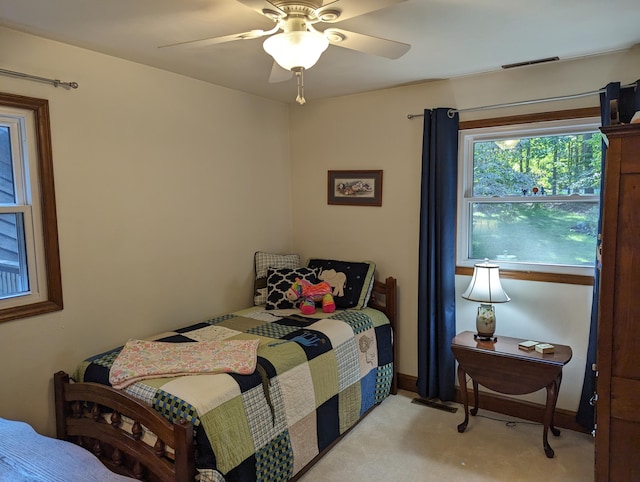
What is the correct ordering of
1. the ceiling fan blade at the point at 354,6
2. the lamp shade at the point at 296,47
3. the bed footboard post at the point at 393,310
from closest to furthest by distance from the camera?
1. the ceiling fan blade at the point at 354,6
2. the lamp shade at the point at 296,47
3. the bed footboard post at the point at 393,310

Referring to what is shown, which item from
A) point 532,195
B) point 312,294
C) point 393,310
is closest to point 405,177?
point 532,195

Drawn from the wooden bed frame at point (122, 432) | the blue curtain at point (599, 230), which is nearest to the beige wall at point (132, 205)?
the wooden bed frame at point (122, 432)

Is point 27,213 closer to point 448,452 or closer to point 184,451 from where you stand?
point 184,451

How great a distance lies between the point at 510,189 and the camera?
308cm

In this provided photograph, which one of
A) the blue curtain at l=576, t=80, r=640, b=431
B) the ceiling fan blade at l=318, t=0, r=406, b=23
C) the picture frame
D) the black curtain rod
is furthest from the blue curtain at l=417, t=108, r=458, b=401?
the ceiling fan blade at l=318, t=0, r=406, b=23

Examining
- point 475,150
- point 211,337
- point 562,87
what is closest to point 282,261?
point 211,337

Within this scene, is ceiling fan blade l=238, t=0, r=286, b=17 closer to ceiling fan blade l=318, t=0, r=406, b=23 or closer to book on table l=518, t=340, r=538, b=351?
ceiling fan blade l=318, t=0, r=406, b=23

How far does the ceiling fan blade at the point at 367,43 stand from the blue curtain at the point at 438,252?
4.12 feet

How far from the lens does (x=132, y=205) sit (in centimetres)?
268

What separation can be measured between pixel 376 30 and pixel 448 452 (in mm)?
2418

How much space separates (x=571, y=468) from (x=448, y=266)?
1.38 metres

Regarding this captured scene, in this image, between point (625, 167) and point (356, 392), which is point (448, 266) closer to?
point (356, 392)

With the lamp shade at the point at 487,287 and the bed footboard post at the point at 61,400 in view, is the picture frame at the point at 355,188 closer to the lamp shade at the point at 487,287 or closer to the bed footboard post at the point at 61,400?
the lamp shade at the point at 487,287

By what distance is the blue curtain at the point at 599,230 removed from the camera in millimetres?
2484
